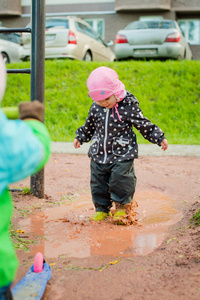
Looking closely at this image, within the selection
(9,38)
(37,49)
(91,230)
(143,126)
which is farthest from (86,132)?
(9,38)

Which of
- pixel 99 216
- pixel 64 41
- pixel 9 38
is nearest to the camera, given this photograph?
pixel 99 216

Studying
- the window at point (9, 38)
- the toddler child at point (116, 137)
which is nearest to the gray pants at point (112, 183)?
the toddler child at point (116, 137)

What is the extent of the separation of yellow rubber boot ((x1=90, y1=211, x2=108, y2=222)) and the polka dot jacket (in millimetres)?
463

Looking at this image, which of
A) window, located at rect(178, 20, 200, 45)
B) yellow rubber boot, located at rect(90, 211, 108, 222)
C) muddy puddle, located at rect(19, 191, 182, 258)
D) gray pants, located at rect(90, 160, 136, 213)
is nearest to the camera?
muddy puddle, located at rect(19, 191, 182, 258)

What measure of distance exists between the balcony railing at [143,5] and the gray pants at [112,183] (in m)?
17.9

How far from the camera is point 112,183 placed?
321 centimetres

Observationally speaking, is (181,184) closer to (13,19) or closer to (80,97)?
(80,97)

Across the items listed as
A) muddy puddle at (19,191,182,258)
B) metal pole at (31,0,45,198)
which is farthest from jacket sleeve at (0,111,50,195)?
metal pole at (31,0,45,198)

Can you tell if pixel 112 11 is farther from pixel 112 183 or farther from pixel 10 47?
pixel 112 183

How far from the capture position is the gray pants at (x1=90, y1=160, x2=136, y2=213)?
3178 mm

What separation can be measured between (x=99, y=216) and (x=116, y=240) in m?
0.51

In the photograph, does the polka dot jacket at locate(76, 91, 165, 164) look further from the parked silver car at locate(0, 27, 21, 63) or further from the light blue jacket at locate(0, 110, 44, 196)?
the parked silver car at locate(0, 27, 21, 63)

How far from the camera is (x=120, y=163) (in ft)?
10.4

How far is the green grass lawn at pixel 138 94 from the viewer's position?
27.3ft
